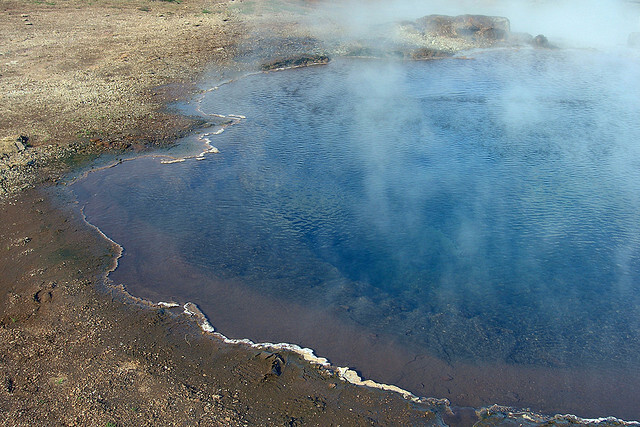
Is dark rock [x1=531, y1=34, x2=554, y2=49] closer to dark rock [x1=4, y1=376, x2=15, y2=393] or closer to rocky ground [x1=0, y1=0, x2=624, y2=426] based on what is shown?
rocky ground [x1=0, y1=0, x2=624, y2=426]

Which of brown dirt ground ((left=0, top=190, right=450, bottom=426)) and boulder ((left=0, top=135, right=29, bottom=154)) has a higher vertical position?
boulder ((left=0, top=135, right=29, bottom=154))

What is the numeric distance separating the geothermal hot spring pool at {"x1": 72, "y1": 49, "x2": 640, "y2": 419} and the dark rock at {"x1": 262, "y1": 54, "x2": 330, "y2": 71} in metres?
2.74

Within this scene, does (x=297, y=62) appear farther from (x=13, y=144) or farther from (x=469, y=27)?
(x=13, y=144)

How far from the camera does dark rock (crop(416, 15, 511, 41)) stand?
1883cm

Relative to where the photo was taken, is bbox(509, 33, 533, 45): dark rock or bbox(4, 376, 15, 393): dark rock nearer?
bbox(4, 376, 15, 393): dark rock

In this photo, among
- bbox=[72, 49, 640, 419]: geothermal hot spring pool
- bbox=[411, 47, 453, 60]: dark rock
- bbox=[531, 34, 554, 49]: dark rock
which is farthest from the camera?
bbox=[531, 34, 554, 49]: dark rock

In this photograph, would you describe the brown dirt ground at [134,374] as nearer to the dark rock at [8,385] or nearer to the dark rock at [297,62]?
the dark rock at [8,385]

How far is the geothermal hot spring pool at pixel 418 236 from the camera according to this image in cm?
578

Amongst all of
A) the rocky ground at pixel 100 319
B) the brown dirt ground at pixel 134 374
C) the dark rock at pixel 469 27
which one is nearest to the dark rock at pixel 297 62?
the rocky ground at pixel 100 319

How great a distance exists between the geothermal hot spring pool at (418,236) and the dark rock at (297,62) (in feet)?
9.00

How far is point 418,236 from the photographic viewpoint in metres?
7.80

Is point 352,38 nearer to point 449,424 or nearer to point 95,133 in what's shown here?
point 95,133

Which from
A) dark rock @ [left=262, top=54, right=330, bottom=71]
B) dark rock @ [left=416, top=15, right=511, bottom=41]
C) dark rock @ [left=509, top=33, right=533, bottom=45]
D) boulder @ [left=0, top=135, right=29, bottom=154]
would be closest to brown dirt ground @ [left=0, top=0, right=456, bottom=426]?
boulder @ [left=0, top=135, right=29, bottom=154]

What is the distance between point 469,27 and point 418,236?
44.9 feet
